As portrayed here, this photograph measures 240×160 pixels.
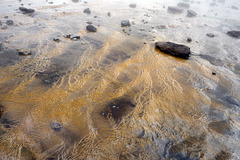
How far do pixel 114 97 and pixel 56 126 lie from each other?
2.96 meters

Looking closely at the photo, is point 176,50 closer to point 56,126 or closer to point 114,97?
point 114,97

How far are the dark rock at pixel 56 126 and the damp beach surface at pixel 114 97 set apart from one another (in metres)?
0.04

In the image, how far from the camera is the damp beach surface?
486 centimetres

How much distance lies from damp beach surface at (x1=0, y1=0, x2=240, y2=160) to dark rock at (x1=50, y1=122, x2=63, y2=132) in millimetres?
38

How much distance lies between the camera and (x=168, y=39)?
13641mm

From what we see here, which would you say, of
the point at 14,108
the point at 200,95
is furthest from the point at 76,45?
the point at 200,95

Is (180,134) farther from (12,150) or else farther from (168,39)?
(168,39)

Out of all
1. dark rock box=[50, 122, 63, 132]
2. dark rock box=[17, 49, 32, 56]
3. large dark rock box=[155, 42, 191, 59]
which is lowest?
dark rock box=[50, 122, 63, 132]

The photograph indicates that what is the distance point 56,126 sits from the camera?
17.5 ft

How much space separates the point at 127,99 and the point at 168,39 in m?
9.91

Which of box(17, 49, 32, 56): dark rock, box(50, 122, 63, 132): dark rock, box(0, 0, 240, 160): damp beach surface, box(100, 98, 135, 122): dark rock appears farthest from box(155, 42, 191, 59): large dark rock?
box(17, 49, 32, 56): dark rock

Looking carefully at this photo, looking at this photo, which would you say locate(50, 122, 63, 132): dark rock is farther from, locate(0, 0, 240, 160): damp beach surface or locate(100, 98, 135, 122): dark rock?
locate(100, 98, 135, 122): dark rock

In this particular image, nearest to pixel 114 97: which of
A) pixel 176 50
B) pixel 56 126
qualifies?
pixel 56 126

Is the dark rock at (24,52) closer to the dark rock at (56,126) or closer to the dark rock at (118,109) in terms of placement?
the dark rock at (56,126)
